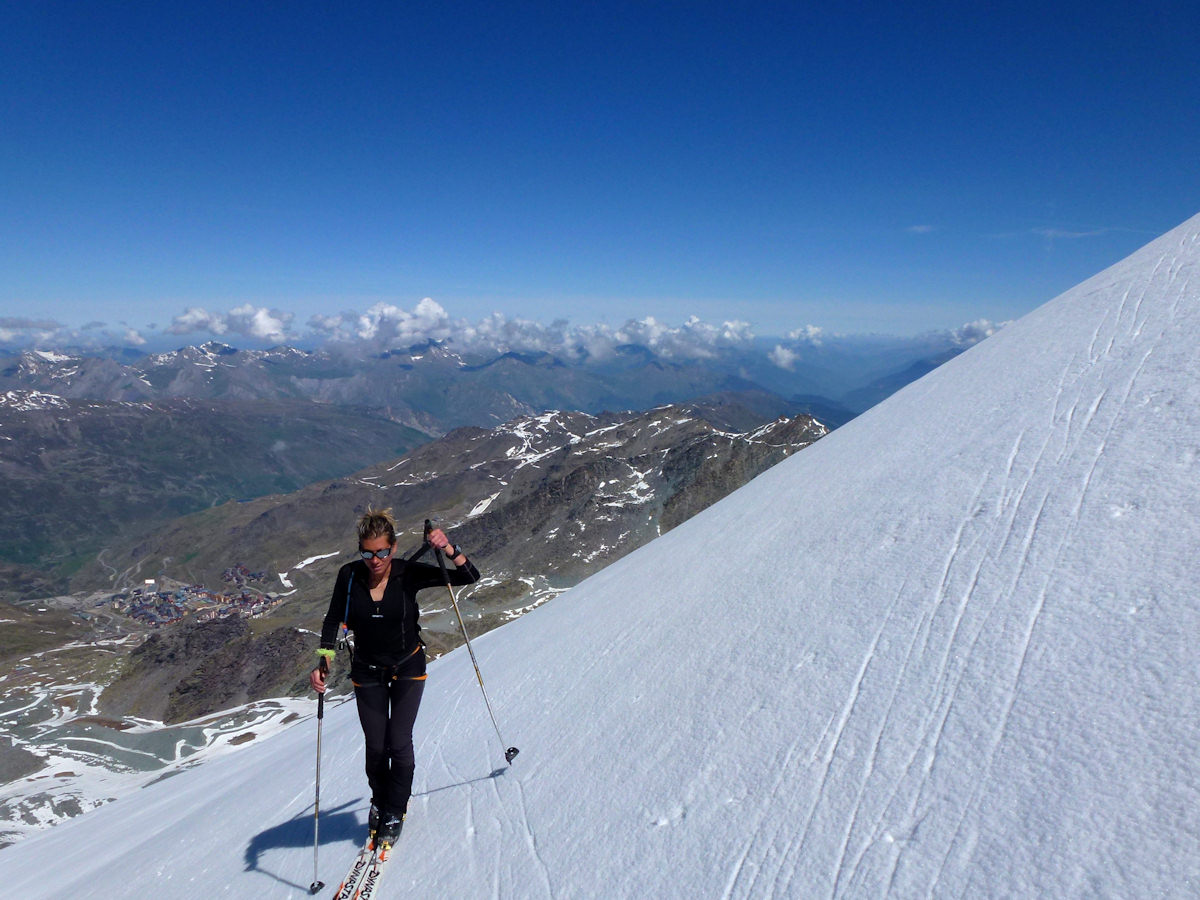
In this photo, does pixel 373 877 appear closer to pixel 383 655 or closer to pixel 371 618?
pixel 383 655

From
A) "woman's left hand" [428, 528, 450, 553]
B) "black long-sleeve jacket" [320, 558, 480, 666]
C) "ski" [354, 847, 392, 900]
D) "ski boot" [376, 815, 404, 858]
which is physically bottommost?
"ski" [354, 847, 392, 900]

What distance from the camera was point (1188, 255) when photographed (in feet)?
30.8

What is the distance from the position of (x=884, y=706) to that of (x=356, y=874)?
4.48 meters

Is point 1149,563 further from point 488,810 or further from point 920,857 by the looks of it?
point 488,810

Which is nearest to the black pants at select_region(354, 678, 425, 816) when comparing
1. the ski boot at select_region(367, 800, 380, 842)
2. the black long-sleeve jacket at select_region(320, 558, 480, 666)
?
the ski boot at select_region(367, 800, 380, 842)

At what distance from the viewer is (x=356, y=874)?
195 inches

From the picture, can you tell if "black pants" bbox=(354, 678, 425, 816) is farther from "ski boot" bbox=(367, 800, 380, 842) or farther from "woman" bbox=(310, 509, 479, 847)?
"ski boot" bbox=(367, 800, 380, 842)

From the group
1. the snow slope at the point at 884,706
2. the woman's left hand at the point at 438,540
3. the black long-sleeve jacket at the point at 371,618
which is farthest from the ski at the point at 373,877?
the woman's left hand at the point at 438,540

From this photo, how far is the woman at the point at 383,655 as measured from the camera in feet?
17.7

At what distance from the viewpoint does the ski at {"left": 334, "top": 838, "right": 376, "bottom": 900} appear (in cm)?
478

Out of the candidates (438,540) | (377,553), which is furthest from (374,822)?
(438,540)

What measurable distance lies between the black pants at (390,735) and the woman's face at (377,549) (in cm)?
109

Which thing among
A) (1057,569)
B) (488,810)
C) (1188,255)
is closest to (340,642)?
(488,810)

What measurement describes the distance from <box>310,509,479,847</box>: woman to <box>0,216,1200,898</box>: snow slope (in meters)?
0.56
